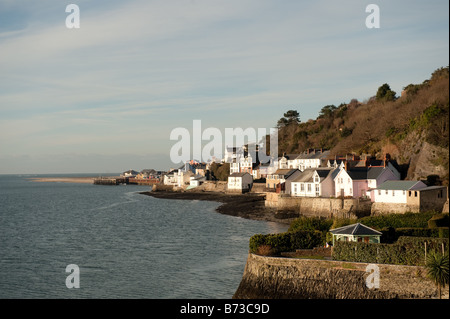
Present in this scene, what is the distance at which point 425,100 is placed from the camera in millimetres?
62406

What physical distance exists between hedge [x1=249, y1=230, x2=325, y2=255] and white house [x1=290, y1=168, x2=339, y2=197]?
104 feet

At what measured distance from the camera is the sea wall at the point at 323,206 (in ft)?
169

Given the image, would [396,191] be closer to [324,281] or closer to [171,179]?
[324,281]

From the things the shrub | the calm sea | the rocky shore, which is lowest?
the calm sea

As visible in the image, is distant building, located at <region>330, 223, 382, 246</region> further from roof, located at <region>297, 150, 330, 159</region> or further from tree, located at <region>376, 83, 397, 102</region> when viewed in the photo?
tree, located at <region>376, 83, 397, 102</region>

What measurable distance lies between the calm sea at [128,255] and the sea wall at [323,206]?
6.24 metres


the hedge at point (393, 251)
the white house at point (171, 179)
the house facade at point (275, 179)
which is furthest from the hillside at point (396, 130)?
the white house at point (171, 179)

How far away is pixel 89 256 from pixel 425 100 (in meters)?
46.2

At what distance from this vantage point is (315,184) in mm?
64000

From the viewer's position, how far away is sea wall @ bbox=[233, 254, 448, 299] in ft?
71.5

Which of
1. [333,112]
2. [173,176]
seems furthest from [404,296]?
[173,176]

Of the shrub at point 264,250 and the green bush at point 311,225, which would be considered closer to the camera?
the shrub at point 264,250

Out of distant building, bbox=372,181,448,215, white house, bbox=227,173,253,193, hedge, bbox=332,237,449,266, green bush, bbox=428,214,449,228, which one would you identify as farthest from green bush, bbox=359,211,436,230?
white house, bbox=227,173,253,193

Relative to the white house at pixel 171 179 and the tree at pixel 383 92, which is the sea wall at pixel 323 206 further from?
the white house at pixel 171 179
